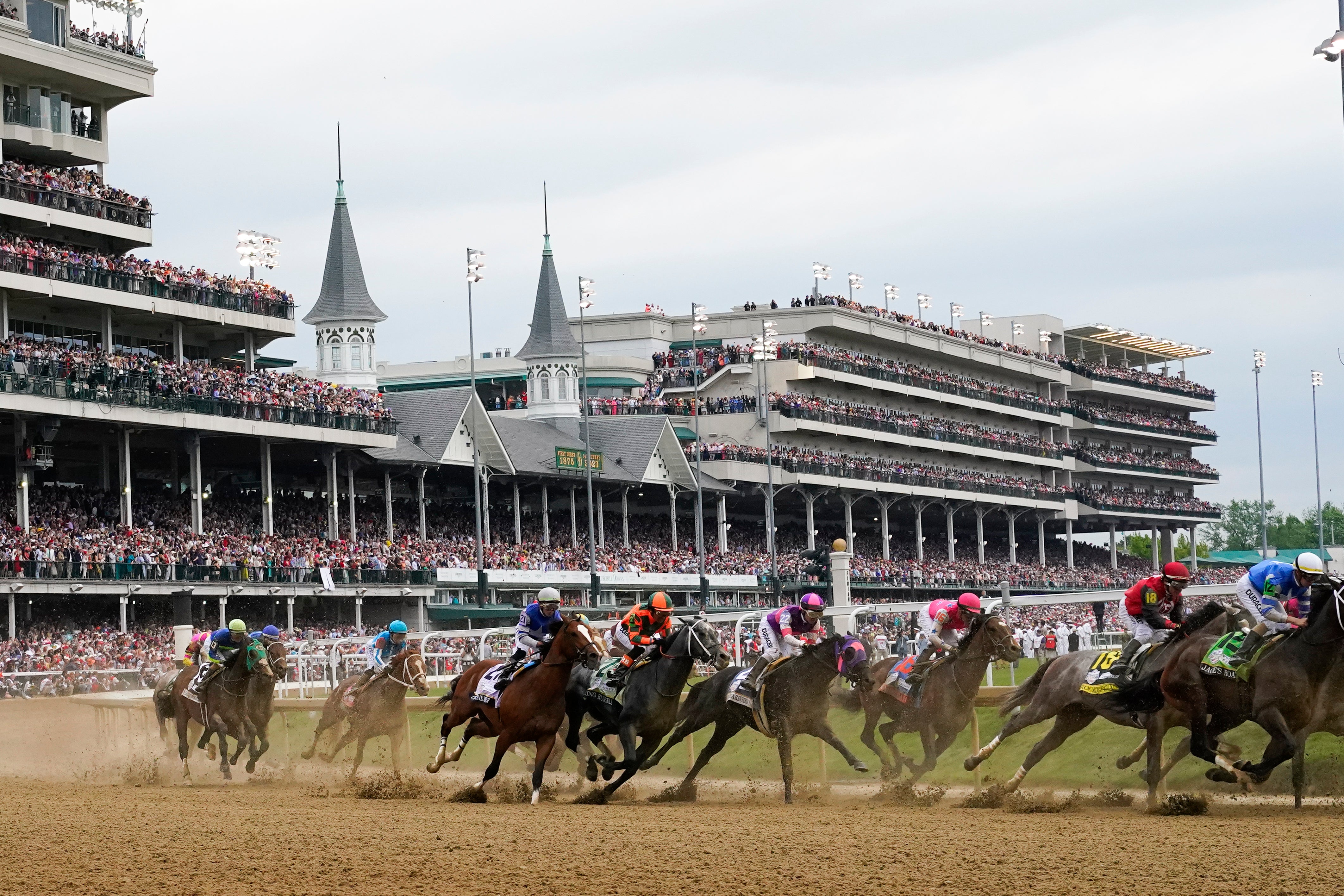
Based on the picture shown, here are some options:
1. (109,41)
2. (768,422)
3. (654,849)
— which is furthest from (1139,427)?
(654,849)

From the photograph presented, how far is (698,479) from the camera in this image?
55750 mm

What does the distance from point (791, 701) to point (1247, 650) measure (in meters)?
4.26

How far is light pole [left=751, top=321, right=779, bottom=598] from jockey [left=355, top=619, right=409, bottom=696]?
99.0 feet

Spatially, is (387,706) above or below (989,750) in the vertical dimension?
above

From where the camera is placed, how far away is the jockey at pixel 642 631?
53.9 feet

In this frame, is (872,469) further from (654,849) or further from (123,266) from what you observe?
(654,849)

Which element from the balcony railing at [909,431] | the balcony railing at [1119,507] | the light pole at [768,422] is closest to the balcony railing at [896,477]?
the light pole at [768,422]

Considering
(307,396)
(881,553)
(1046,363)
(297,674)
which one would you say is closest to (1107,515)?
(1046,363)

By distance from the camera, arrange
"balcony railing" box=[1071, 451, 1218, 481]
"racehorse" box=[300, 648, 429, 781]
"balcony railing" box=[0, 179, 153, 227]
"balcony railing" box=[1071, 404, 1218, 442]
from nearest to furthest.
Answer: "racehorse" box=[300, 648, 429, 781], "balcony railing" box=[0, 179, 153, 227], "balcony railing" box=[1071, 451, 1218, 481], "balcony railing" box=[1071, 404, 1218, 442]

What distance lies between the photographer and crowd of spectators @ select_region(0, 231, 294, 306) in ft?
135

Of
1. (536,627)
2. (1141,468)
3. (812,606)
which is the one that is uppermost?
(1141,468)

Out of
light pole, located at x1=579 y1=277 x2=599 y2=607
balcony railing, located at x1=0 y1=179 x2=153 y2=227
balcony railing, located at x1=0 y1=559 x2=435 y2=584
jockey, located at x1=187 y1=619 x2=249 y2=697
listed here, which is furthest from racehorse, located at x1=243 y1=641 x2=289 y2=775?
light pole, located at x1=579 y1=277 x2=599 y2=607

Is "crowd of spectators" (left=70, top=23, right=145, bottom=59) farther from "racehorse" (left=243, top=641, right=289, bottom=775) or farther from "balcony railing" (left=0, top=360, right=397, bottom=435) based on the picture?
"racehorse" (left=243, top=641, right=289, bottom=775)

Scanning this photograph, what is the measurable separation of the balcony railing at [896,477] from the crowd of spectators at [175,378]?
1969 cm
